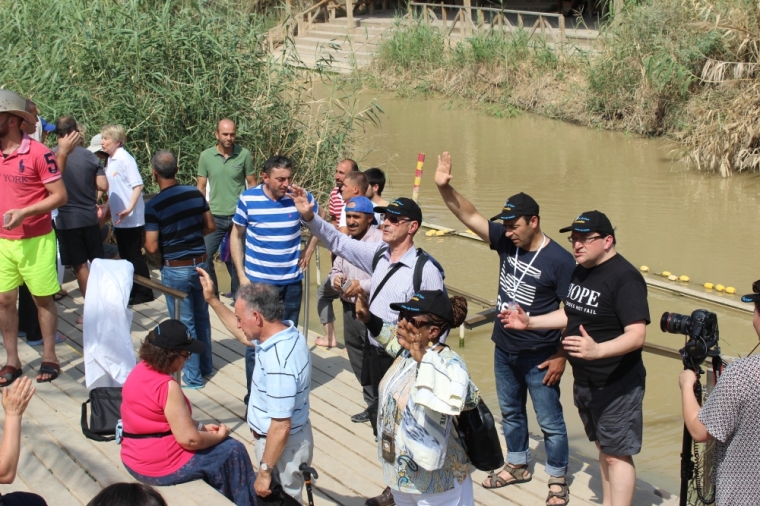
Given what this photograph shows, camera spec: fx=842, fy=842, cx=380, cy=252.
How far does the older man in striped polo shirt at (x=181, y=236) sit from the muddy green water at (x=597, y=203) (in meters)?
2.39

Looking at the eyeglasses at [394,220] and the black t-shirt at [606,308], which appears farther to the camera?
the eyeglasses at [394,220]

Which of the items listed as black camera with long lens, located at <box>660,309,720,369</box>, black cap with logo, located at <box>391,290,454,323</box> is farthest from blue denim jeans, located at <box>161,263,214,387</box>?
black camera with long lens, located at <box>660,309,720,369</box>

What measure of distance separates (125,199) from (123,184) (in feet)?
0.46

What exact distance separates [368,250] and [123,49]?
6.44 m

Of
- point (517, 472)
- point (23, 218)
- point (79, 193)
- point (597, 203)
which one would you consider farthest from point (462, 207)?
point (597, 203)

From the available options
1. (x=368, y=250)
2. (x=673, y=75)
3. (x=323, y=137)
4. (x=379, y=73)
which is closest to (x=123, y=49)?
(x=323, y=137)

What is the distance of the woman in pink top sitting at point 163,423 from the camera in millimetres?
3852

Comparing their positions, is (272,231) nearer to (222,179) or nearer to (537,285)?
(537,285)

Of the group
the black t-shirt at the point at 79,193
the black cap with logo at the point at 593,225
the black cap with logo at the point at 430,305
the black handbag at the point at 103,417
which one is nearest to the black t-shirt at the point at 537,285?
the black cap with logo at the point at 593,225

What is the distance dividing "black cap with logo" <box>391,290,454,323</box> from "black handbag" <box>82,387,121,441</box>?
187cm

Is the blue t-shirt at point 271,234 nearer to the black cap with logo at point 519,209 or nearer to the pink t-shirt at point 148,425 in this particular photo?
the black cap with logo at point 519,209

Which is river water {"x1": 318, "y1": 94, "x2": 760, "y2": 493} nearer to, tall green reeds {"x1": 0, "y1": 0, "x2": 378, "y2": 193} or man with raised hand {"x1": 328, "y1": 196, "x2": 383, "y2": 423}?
man with raised hand {"x1": 328, "y1": 196, "x2": 383, "y2": 423}

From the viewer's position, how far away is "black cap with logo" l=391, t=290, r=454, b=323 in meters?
3.31

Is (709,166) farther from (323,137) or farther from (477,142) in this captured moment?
(323,137)
